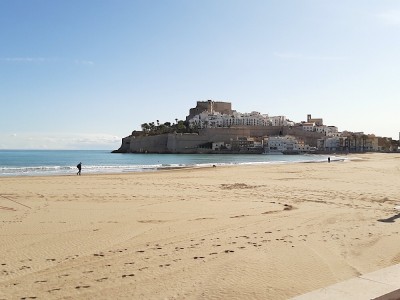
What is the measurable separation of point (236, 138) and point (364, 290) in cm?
13233

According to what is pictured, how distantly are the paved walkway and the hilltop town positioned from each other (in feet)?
405

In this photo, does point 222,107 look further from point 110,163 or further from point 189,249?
point 189,249

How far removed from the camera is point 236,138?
13462 centimetres

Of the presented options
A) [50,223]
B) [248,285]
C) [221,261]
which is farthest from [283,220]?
[50,223]

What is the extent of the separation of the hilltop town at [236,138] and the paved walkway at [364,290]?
405ft

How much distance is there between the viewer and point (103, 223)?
27.6 ft

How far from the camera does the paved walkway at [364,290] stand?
2.74 m

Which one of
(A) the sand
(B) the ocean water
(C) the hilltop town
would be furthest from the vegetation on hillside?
(A) the sand

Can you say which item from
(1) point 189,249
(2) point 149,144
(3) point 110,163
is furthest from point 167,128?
(1) point 189,249

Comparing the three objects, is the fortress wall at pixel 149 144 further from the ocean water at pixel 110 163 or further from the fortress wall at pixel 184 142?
the ocean water at pixel 110 163

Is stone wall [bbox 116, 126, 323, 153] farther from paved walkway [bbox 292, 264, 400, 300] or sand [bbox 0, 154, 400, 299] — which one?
paved walkway [bbox 292, 264, 400, 300]

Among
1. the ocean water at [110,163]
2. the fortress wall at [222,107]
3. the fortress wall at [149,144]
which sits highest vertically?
the fortress wall at [222,107]

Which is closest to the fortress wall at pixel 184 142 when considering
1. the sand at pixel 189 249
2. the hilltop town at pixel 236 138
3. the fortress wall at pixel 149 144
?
the hilltop town at pixel 236 138

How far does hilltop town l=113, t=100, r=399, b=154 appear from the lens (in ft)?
425
